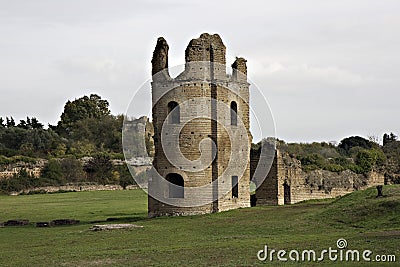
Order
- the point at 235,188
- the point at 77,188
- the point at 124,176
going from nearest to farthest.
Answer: the point at 235,188, the point at 77,188, the point at 124,176

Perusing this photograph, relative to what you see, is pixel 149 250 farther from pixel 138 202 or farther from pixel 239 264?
pixel 138 202

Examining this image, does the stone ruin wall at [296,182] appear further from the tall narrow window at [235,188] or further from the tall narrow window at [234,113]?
the tall narrow window at [234,113]

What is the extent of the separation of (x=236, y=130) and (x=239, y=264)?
17.7 metres

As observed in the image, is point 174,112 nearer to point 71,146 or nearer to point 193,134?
point 193,134

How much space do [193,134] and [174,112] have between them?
1.43 meters

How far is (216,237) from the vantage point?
2350 centimetres

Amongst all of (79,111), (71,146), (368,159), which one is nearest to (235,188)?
(368,159)

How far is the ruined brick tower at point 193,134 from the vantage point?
32406 mm

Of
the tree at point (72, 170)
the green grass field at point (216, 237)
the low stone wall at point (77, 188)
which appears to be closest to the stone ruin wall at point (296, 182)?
the green grass field at point (216, 237)

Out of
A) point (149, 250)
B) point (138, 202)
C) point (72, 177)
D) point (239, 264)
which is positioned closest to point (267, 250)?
point (239, 264)

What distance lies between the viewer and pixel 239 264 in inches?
675

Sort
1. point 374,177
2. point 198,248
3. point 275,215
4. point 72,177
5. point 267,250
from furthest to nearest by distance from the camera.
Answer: point 72,177 → point 374,177 → point 275,215 → point 198,248 → point 267,250

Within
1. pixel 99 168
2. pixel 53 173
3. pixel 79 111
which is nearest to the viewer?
pixel 53 173

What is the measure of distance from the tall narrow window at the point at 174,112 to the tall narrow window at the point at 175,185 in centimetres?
247
